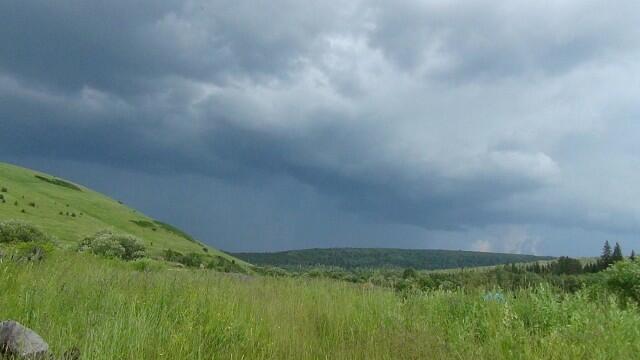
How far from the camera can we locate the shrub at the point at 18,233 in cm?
3181

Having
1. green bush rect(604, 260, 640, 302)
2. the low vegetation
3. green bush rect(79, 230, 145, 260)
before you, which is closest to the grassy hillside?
the low vegetation

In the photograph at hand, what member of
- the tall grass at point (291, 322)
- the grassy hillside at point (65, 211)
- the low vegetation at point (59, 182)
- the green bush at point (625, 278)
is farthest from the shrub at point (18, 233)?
the low vegetation at point (59, 182)

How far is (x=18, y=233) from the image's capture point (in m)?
32.8

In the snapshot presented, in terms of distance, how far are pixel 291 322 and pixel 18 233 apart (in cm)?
2879

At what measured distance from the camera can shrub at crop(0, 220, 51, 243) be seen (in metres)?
31.8

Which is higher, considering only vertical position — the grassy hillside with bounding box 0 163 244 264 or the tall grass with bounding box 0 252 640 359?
the grassy hillside with bounding box 0 163 244 264

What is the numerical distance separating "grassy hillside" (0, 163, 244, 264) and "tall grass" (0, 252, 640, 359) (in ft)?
138

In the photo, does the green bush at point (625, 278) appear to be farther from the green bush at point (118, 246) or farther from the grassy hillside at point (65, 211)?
the grassy hillside at point (65, 211)

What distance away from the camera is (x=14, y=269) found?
1005 cm

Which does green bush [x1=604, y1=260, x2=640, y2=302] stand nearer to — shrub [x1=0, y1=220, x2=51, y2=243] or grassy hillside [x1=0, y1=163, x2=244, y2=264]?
shrub [x1=0, y1=220, x2=51, y2=243]

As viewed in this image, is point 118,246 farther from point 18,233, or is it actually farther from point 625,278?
point 625,278

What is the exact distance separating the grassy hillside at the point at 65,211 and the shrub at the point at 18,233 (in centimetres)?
1318

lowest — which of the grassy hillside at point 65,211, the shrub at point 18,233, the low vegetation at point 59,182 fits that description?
the shrub at point 18,233

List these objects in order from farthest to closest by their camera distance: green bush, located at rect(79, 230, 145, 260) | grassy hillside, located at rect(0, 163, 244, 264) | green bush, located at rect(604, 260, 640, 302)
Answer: grassy hillside, located at rect(0, 163, 244, 264) → green bush, located at rect(79, 230, 145, 260) → green bush, located at rect(604, 260, 640, 302)
